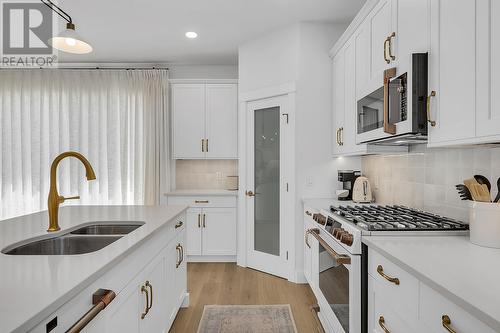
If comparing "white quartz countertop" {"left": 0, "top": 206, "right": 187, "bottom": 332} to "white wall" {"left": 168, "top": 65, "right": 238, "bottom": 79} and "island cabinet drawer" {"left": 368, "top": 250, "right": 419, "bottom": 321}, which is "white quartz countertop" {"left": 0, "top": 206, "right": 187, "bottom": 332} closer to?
"island cabinet drawer" {"left": 368, "top": 250, "right": 419, "bottom": 321}

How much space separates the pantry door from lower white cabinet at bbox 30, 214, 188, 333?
1220mm

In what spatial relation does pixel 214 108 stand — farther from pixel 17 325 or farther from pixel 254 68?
pixel 17 325

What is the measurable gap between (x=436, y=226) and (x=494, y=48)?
892 mm

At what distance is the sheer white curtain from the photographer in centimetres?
478

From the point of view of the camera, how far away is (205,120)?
4.57 metres

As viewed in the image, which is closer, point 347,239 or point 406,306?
point 406,306

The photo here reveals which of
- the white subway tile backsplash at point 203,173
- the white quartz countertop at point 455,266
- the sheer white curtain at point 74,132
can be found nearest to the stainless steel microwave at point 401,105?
the white quartz countertop at point 455,266

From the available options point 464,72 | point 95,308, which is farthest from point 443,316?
point 95,308

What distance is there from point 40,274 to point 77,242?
814 mm

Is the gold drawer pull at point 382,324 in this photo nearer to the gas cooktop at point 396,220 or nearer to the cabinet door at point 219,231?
the gas cooktop at point 396,220

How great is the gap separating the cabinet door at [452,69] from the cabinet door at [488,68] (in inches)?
1.3

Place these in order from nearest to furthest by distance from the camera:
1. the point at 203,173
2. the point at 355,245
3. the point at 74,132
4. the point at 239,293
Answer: the point at 355,245 < the point at 239,293 < the point at 74,132 < the point at 203,173

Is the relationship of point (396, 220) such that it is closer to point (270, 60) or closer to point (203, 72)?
point (270, 60)

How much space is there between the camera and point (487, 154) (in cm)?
168
